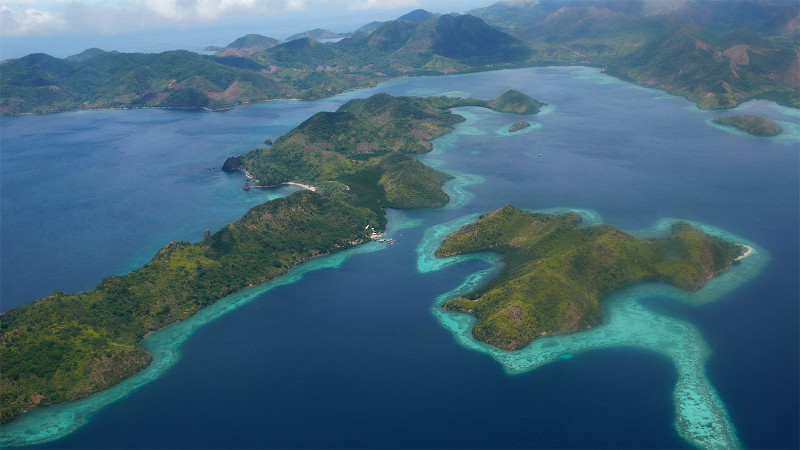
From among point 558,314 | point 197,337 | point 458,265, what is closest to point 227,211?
point 197,337

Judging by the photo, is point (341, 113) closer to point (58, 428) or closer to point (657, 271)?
point (657, 271)

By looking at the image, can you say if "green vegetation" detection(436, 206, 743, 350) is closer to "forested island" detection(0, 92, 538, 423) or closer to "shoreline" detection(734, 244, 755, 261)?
"shoreline" detection(734, 244, 755, 261)

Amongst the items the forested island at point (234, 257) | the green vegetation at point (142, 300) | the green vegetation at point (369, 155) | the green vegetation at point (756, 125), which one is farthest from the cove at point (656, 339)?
the green vegetation at point (756, 125)

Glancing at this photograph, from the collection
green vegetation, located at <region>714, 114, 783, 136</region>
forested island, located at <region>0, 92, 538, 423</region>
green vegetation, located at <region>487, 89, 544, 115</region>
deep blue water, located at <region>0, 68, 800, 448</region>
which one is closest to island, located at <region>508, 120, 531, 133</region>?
deep blue water, located at <region>0, 68, 800, 448</region>

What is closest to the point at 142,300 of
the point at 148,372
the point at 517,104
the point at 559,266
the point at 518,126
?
the point at 148,372

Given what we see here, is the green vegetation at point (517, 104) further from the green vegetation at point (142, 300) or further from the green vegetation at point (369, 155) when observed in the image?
the green vegetation at point (142, 300)
